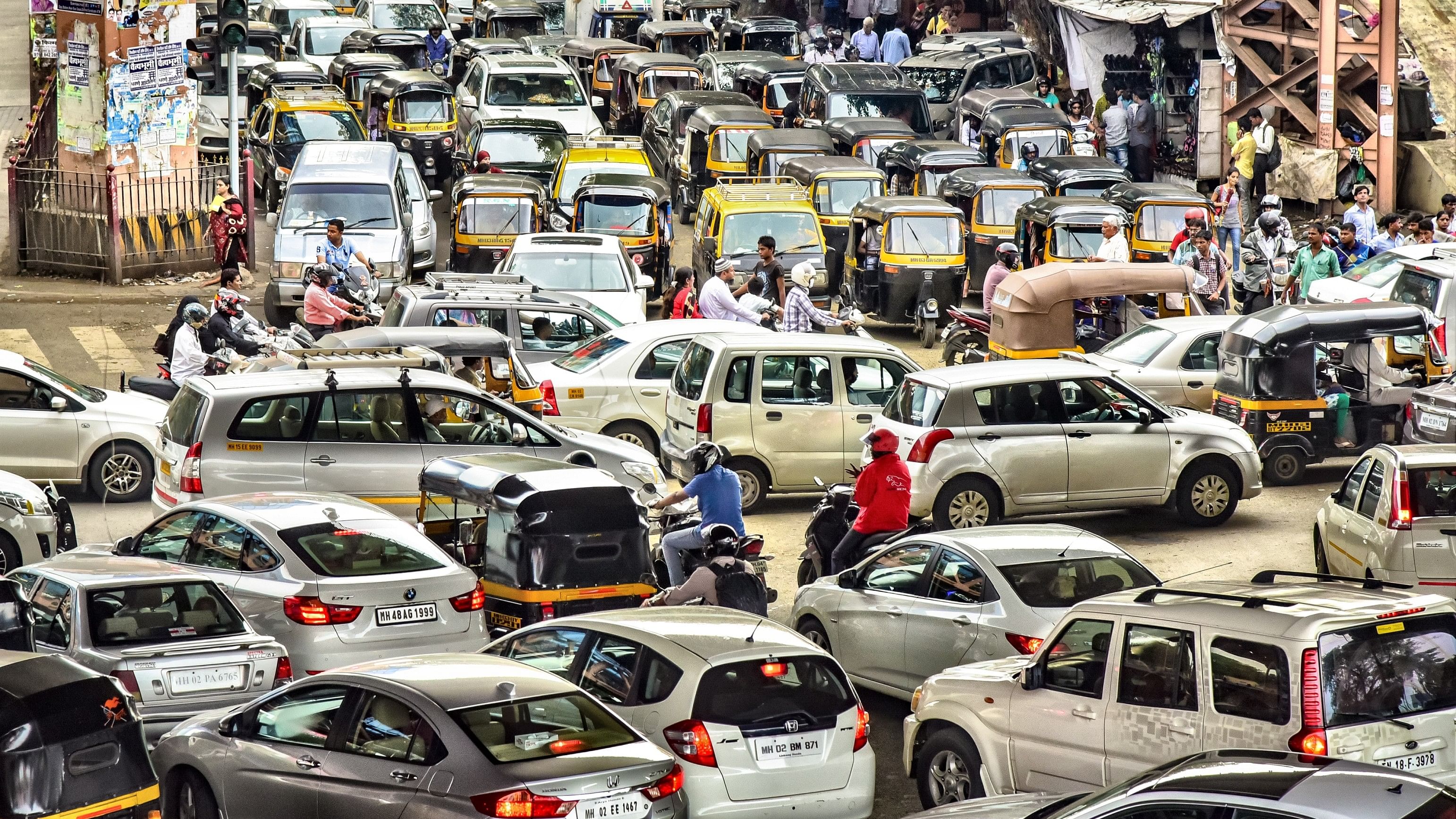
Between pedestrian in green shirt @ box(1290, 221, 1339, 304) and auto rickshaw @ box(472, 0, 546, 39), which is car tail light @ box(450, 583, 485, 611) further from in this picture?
auto rickshaw @ box(472, 0, 546, 39)

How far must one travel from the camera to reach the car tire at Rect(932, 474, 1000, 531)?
15.0 m

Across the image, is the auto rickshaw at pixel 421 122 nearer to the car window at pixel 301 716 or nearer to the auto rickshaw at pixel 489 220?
the auto rickshaw at pixel 489 220

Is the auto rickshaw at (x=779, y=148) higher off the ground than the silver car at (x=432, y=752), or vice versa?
the auto rickshaw at (x=779, y=148)

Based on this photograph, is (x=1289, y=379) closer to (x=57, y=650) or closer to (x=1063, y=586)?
(x=1063, y=586)

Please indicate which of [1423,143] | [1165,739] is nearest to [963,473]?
[1165,739]

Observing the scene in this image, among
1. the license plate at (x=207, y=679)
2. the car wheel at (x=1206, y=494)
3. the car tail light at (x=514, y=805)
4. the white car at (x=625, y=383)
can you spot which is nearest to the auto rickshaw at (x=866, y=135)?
the white car at (x=625, y=383)

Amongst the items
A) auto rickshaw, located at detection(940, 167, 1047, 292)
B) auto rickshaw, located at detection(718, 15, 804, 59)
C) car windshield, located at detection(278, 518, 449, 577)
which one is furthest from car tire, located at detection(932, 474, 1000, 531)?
auto rickshaw, located at detection(718, 15, 804, 59)

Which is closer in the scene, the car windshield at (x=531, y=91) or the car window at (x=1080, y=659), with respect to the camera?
the car window at (x=1080, y=659)

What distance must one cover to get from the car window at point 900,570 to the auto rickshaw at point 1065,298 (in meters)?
7.63

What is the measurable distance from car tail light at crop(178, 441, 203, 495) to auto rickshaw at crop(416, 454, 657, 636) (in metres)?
2.87

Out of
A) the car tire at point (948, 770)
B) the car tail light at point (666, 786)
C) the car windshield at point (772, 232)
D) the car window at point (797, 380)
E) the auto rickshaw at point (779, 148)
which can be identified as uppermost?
the auto rickshaw at point (779, 148)

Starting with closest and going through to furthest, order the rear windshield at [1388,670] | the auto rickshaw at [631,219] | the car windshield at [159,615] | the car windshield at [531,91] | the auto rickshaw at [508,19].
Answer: the rear windshield at [1388,670] → the car windshield at [159,615] → the auto rickshaw at [631,219] → the car windshield at [531,91] → the auto rickshaw at [508,19]

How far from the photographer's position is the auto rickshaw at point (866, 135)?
31.2 metres

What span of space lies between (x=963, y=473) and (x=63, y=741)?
8.72 metres
